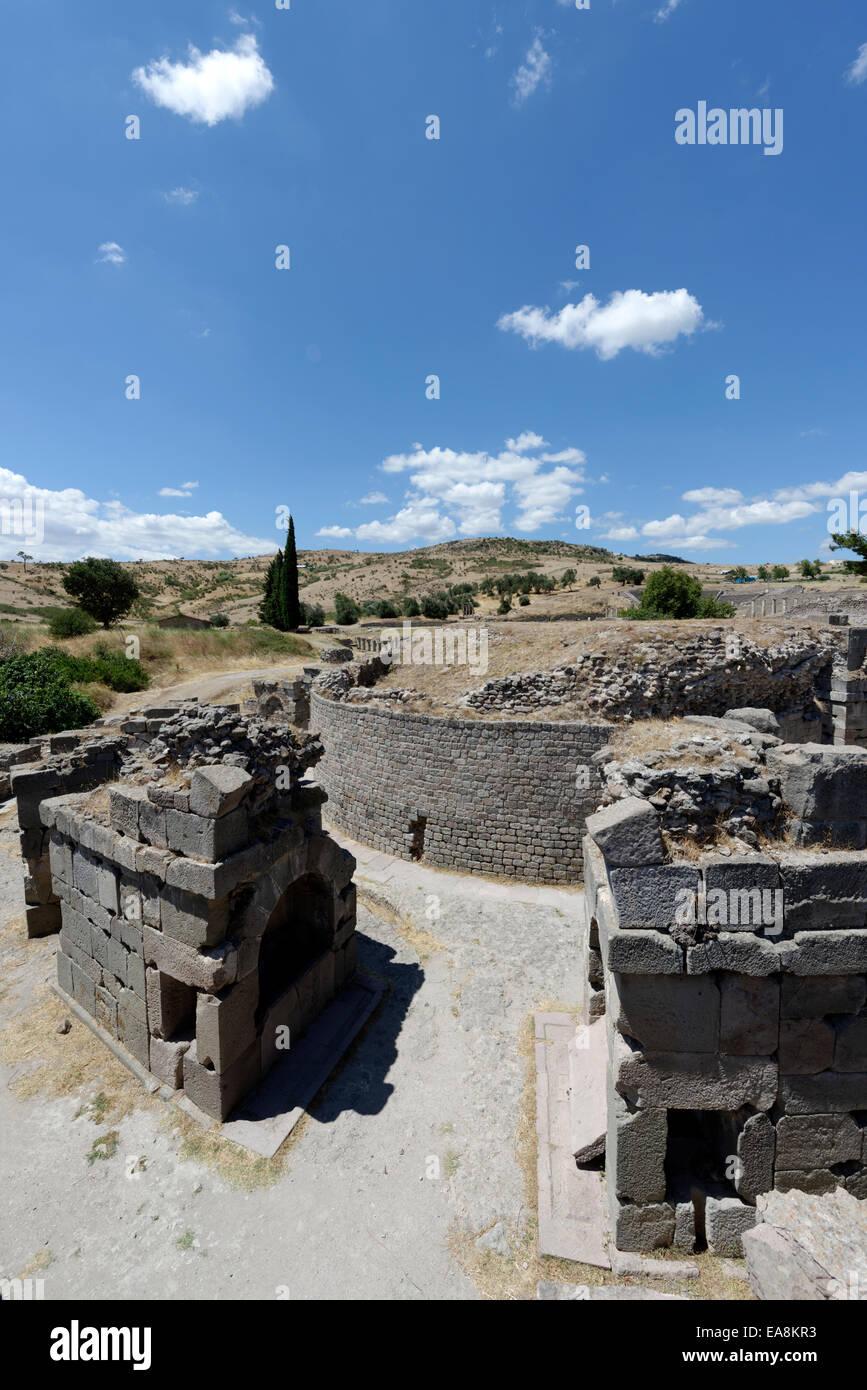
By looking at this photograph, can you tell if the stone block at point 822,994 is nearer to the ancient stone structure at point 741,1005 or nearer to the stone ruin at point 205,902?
the ancient stone structure at point 741,1005

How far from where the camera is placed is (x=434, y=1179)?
5.46m

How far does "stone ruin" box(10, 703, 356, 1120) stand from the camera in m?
5.63

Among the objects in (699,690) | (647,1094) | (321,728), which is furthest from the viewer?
(321,728)

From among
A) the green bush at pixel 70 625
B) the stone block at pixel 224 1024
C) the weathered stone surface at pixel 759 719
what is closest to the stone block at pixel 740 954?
the stone block at pixel 224 1024

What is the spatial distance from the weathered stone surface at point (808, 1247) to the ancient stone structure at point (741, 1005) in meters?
0.10

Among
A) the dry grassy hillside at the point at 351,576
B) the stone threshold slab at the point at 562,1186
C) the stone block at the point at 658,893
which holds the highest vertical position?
the dry grassy hillside at the point at 351,576

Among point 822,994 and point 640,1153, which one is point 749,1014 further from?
point 640,1153

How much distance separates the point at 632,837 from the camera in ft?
13.1

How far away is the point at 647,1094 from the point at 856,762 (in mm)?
2898

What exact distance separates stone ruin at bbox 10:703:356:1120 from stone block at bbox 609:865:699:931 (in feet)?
12.1

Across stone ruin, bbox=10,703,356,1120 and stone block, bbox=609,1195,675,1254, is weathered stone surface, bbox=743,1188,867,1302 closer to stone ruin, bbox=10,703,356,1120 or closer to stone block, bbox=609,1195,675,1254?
stone block, bbox=609,1195,675,1254

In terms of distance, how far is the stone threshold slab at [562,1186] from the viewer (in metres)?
4.64
